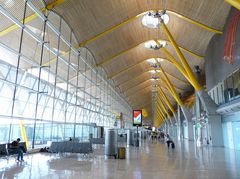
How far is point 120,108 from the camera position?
45.7 m

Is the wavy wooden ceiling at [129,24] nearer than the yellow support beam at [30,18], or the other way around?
the yellow support beam at [30,18]

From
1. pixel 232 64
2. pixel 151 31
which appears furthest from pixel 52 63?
pixel 232 64

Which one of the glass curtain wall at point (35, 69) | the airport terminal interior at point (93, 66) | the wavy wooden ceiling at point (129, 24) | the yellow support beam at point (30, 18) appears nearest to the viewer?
the airport terminal interior at point (93, 66)

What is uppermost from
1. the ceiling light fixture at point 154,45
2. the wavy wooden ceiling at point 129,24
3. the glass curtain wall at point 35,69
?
the ceiling light fixture at point 154,45

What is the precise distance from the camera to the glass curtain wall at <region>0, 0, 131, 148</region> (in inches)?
520

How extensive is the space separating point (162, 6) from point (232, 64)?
7760mm

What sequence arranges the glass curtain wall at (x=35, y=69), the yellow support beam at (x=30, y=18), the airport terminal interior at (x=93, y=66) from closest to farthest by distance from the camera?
the airport terminal interior at (x=93, y=66), the glass curtain wall at (x=35, y=69), the yellow support beam at (x=30, y=18)

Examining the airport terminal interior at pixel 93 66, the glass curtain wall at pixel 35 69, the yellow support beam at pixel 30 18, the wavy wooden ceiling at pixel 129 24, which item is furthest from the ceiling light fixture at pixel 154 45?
the yellow support beam at pixel 30 18

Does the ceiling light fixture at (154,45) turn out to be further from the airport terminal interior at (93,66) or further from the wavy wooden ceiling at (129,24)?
the airport terminal interior at (93,66)

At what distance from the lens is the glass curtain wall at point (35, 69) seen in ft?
43.3

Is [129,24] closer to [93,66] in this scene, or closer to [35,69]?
[93,66]

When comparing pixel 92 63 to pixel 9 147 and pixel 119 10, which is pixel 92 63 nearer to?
pixel 119 10

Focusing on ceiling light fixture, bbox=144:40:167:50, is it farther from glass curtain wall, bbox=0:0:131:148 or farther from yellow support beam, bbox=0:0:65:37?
yellow support beam, bbox=0:0:65:37

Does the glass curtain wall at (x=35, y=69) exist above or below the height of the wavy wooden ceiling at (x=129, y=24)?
below
